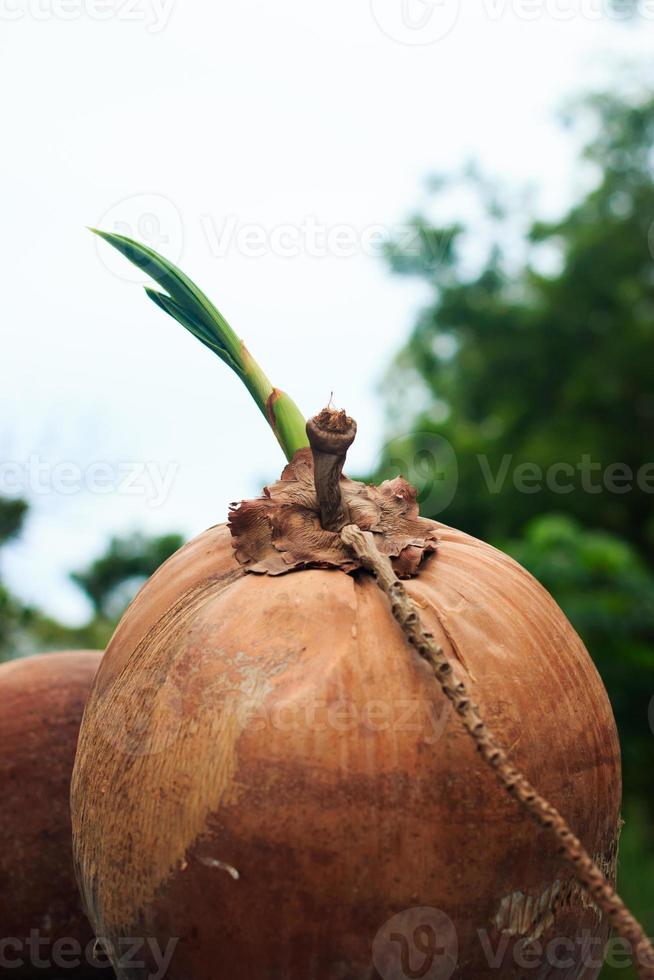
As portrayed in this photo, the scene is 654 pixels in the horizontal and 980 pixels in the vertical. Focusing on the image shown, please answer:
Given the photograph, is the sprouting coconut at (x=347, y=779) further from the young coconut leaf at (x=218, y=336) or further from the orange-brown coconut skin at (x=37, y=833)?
the orange-brown coconut skin at (x=37, y=833)

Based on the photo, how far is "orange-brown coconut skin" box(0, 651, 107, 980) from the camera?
2.57 meters

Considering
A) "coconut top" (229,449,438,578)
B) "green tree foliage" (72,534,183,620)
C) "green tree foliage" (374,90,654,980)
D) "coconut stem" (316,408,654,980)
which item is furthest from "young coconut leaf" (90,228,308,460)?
"green tree foliage" (374,90,654,980)

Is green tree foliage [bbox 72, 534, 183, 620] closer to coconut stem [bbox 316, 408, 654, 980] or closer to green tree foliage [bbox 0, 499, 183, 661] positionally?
green tree foliage [bbox 0, 499, 183, 661]

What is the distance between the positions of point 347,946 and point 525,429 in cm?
1303

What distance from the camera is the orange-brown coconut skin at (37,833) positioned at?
8.43 ft

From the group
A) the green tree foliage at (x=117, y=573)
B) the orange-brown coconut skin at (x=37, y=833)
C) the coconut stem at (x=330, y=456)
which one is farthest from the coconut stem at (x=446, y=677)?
the green tree foliage at (x=117, y=573)

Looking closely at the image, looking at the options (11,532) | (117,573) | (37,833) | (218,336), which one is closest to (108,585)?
(117,573)

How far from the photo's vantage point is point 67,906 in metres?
2.59

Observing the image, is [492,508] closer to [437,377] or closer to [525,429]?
[525,429]

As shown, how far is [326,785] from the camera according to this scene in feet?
5.79

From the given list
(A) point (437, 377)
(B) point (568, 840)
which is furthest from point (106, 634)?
(A) point (437, 377)

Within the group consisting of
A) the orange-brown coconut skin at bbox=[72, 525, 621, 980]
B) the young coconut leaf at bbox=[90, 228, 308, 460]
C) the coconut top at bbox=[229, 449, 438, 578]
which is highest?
the young coconut leaf at bbox=[90, 228, 308, 460]

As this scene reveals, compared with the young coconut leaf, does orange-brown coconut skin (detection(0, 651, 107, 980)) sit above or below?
below

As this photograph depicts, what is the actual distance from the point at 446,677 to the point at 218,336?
1036mm
